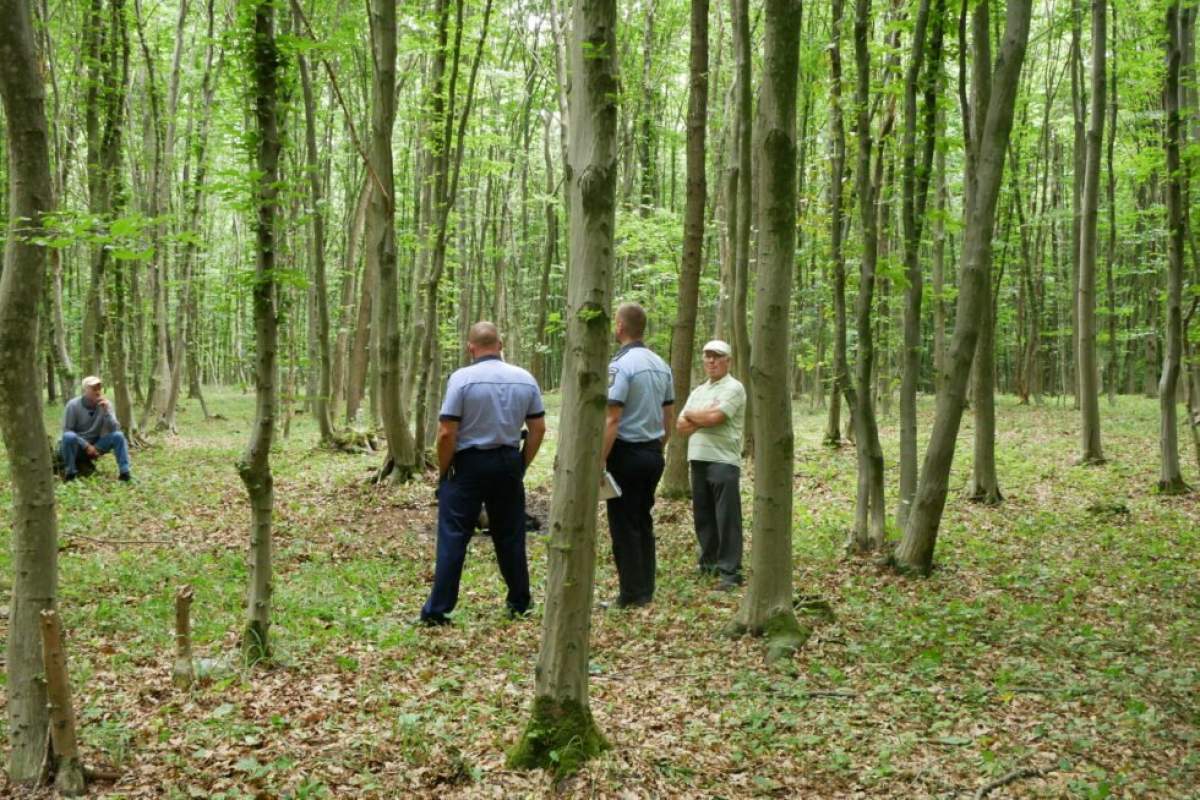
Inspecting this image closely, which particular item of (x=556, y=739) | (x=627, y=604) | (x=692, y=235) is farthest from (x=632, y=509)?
(x=692, y=235)

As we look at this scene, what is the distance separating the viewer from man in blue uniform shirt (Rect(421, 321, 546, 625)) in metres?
6.35

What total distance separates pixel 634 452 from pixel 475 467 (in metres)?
1.36

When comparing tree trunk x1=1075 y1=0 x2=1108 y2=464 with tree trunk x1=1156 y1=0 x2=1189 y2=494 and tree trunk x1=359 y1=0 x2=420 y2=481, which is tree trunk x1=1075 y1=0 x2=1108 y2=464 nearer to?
tree trunk x1=1156 y1=0 x2=1189 y2=494

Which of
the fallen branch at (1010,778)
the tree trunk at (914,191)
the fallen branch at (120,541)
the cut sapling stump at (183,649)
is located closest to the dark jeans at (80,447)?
the fallen branch at (120,541)

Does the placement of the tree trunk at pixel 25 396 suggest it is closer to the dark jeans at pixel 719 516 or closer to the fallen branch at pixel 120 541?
the dark jeans at pixel 719 516

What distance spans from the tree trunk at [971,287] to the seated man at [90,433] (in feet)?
34.9

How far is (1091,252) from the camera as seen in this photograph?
13797 millimetres

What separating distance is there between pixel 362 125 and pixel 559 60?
35.6 feet

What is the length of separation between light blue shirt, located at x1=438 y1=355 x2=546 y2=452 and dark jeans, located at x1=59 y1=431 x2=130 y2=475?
820 cm

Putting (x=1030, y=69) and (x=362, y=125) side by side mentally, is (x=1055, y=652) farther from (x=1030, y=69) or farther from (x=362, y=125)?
(x=1030, y=69)

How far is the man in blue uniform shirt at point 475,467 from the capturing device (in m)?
6.35

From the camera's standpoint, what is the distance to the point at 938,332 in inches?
564

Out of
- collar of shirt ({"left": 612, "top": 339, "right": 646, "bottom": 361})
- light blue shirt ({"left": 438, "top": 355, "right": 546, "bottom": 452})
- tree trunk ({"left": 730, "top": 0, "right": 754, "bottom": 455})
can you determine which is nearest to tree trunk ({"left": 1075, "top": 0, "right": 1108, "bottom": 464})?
tree trunk ({"left": 730, "top": 0, "right": 754, "bottom": 455})

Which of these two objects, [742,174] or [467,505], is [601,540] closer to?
[467,505]
